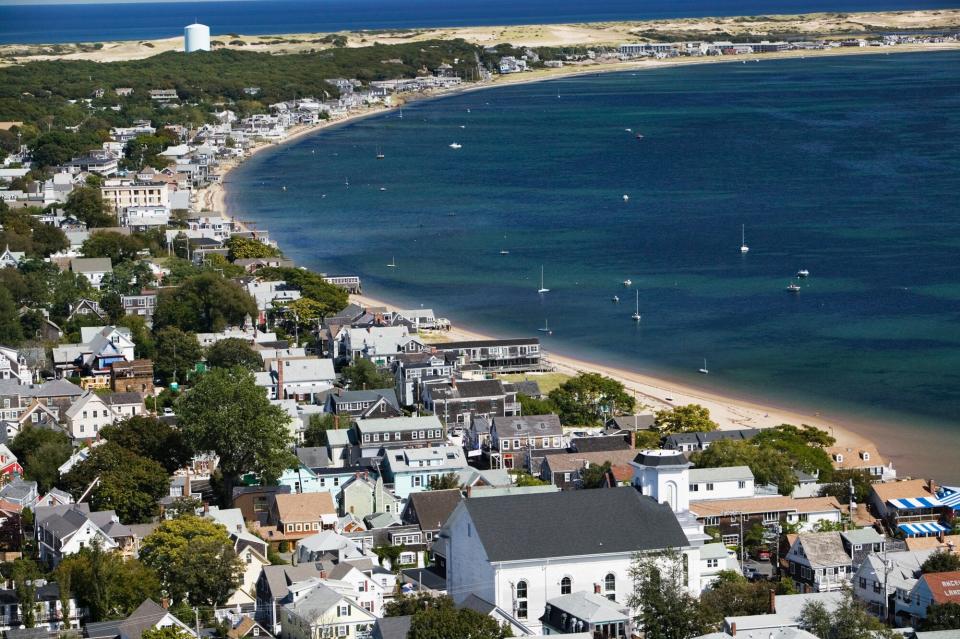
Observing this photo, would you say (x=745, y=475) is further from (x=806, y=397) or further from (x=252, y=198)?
(x=252, y=198)

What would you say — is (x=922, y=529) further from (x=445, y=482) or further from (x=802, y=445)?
(x=445, y=482)

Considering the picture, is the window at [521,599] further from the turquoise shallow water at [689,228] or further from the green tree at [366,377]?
the green tree at [366,377]

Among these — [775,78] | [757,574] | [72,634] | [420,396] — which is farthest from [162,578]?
[775,78]

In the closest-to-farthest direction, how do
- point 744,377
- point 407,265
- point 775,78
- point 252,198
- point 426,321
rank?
point 744,377 → point 426,321 → point 407,265 → point 252,198 → point 775,78

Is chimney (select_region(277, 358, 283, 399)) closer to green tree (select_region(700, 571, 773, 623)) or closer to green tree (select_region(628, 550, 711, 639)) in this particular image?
green tree (select_region(700, 571, 773, 623))

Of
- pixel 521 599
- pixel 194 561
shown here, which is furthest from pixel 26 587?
pixel 521 599

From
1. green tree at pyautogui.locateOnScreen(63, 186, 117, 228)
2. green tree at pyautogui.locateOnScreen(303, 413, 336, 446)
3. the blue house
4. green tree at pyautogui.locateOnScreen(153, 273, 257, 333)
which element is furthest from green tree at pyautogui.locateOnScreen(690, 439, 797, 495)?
green tree at pyautogui.locateOnScreen(63, 186, 117, 228)

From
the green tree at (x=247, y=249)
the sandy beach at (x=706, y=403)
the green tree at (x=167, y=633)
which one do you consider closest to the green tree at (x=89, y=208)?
the green tree at (x=247, y=249)
